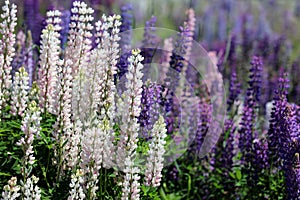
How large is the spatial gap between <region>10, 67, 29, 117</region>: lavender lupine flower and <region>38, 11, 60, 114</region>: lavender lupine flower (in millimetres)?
176

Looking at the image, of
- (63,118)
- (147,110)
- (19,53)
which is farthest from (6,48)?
(19,53)

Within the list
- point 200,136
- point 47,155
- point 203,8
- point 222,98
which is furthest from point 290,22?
point 47,155

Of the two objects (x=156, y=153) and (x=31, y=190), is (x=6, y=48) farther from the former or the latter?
(x=156, y=153)

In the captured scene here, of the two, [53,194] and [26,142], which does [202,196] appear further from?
[26,142]

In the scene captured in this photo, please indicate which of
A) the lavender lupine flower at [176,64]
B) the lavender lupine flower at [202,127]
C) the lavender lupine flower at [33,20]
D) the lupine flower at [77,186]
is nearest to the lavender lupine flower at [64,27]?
the lavender lupine flower at [33,20]

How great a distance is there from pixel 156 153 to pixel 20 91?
3.44 ft

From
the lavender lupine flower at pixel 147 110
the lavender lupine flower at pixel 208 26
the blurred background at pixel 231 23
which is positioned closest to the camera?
the lavender lupine flower at pixel 147 110

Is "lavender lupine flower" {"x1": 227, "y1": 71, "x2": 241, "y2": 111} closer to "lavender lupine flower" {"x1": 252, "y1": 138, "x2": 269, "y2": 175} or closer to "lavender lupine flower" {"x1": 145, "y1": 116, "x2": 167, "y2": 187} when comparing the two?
"lavender lupine flower" {"x1": 252, "y1": 138, "x2": 269, "y2": 175}

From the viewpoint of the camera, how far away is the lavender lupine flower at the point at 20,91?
157 inches

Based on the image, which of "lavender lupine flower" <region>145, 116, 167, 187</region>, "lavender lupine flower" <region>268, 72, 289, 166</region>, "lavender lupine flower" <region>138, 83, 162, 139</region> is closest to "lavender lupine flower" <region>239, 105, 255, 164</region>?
"lavender lupine flower" <region>268, 72, 289, 166</region>

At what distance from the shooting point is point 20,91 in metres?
4.16

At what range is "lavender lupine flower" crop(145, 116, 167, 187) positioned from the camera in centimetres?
374

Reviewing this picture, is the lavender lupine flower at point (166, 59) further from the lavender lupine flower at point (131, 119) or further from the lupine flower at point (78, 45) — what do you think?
the lavender lupine flower at point (131, 119)

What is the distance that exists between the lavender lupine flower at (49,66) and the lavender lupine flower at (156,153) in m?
0.72
